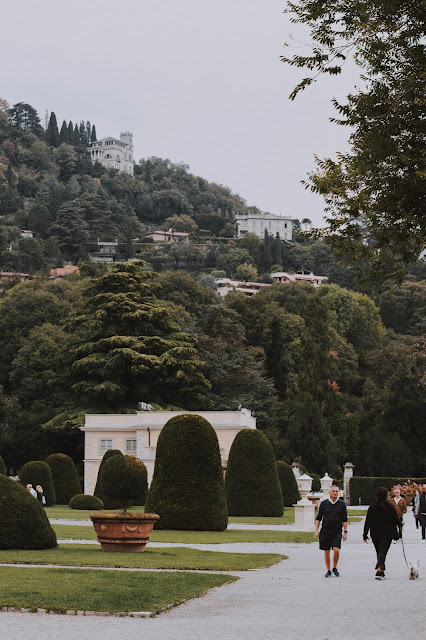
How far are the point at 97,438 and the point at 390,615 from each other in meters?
44.0

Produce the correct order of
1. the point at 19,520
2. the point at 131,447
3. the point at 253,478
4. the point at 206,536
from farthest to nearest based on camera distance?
the point at 131,447 < the point at 253,478 < the point at 206,536 < the point at 19,520

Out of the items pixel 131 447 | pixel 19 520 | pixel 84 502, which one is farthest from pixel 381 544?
pixel 131 447

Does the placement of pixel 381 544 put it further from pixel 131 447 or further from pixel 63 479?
pixel 131 447

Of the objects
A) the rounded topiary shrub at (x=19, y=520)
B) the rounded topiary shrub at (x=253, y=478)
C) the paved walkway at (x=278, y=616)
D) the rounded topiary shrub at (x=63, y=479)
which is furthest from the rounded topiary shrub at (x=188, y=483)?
the rounded topiary shrub at (x=63, y=479)

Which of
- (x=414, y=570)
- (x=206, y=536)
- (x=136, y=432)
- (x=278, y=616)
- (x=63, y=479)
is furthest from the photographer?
(x=136, y=432)

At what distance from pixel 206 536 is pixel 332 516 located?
10.1 m

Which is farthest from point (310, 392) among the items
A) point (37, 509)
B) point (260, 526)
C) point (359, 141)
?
point (359, 141)

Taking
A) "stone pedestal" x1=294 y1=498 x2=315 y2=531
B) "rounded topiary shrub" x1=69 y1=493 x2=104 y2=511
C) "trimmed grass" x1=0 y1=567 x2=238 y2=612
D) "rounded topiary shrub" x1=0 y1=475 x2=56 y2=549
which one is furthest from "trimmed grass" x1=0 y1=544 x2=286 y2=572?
"rounded topiary shrub" x1=69 y1=493 x2=104 y2=511

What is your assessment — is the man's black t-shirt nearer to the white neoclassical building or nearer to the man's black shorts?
the man's black shorts

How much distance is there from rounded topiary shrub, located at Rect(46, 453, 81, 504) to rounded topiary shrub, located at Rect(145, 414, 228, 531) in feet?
61.9

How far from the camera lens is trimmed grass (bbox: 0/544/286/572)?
1630 cm

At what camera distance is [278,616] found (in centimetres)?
1102

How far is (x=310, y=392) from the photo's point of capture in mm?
65250

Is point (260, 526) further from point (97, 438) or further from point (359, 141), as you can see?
point (97, 438)
